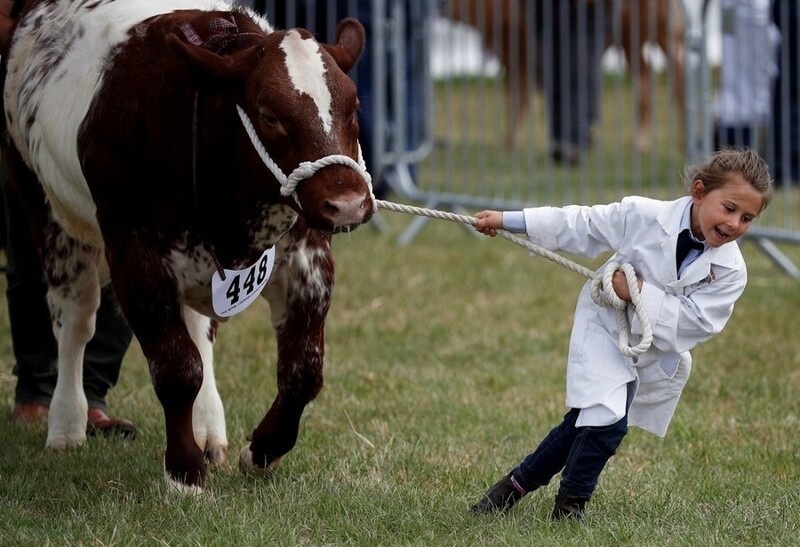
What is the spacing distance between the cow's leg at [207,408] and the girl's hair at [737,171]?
1869 mm

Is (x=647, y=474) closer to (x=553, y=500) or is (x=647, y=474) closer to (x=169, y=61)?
(x=553, y=500)

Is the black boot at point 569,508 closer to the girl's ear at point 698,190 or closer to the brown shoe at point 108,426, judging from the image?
the girl's ear at point 698,190

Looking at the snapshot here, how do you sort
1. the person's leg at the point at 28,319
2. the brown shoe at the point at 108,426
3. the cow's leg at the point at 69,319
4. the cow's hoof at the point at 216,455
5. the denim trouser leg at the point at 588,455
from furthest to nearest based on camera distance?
1. the person's leg at the point at 28,319
2. the brown shoe at the point at 108,426
3. the cow's leg at the point at 69,319
4. the cow's hoof at the point at 216,455
5. the denim trouser leg at the point at 588,455

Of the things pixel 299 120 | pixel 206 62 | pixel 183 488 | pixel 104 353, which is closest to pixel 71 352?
pixel 104 353

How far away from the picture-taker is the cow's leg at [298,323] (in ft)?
13.7

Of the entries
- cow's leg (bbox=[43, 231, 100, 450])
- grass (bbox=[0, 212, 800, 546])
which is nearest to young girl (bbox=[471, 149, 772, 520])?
grass (bbox=[0, 212, 800, 546])

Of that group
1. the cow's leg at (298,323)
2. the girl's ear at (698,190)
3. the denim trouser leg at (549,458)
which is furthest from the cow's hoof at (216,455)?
the girl's ear at (698,190)

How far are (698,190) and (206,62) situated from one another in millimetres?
1385

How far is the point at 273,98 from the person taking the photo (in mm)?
3598

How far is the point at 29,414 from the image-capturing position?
209 inches

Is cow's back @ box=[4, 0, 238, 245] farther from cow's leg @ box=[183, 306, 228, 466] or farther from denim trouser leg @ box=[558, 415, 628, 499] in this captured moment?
denim trouser leg @ box=[558, 415, 628, 499]

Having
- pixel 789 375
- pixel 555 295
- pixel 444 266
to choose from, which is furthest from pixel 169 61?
pixel 444 266

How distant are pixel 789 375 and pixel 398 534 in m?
2.81

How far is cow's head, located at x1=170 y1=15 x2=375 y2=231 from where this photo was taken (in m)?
3.51
